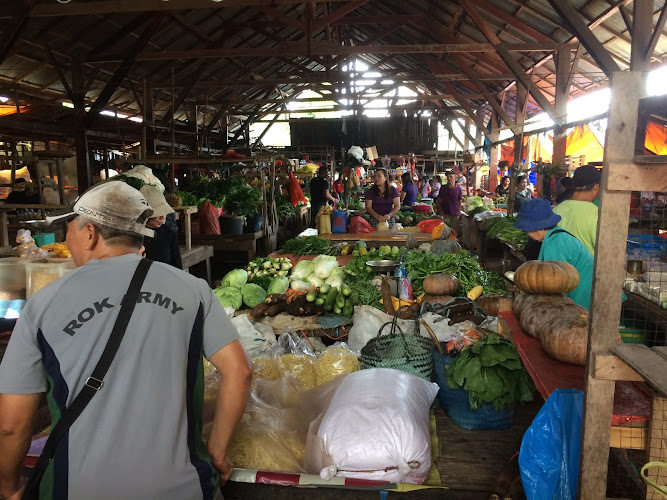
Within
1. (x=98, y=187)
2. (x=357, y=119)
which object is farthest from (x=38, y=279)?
(x=357, y=119)

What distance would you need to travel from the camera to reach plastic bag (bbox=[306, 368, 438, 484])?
230cm

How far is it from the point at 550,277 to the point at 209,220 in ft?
24.1

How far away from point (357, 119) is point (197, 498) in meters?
23.1

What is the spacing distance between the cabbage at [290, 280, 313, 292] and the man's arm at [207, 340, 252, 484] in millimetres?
3747

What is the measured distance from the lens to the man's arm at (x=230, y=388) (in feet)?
5.86

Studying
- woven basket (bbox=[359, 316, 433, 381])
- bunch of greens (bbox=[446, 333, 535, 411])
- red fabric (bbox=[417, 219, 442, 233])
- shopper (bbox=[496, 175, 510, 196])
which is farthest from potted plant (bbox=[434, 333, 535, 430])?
shopper (bbox=[496, 175, 510, 196])

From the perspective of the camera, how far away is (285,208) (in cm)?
1205

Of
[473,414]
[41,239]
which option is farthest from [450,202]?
[473,414]

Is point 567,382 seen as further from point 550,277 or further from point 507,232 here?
point 507,232

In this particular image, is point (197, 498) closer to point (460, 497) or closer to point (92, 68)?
point (460, 497)

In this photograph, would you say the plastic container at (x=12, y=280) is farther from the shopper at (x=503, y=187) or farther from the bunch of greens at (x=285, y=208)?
the shopper at (x=503, y=187)

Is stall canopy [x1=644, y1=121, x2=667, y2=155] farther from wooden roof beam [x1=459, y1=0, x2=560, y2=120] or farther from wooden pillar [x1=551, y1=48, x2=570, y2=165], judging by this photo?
wooden pillar [x1=551, y1=48, x2=570, y2=165]

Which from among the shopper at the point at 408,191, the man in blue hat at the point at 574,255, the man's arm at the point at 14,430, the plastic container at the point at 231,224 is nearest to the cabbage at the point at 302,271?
the man in blue hat at the point at 574,255

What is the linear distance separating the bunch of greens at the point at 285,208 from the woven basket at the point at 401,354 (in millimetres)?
8400
